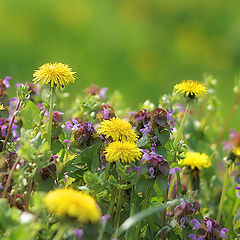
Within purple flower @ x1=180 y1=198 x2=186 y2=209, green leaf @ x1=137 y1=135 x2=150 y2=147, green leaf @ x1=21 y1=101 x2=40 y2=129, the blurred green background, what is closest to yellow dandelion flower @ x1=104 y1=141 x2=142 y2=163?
green leaf @ x1=137 y1=135 x2=150 y2=147

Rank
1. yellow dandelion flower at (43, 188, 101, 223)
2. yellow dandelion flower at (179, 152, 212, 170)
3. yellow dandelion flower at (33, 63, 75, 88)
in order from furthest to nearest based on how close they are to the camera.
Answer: yellow dandelion flower at (179, 152, 212, 170), yellow dandelion flower at (33, 63, 75, 88), yellow dandelion flower at (43, 188, 101, 223)

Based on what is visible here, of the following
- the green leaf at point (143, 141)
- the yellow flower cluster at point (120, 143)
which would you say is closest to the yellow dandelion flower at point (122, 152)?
the yellow flower cluster at point (120, 143)

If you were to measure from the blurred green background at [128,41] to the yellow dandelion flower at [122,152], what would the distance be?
2040 mm

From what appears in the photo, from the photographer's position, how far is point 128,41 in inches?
169

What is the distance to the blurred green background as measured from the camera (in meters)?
3.77

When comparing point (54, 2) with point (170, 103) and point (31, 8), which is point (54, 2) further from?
point (170, 103)

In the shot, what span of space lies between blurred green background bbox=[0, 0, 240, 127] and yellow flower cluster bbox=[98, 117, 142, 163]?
6.41 ft

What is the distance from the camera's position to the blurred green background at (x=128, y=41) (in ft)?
12.4

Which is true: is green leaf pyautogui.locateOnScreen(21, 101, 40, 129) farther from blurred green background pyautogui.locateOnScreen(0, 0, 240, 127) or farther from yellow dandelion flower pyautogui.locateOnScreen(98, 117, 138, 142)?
blurred green background pyautogui.locateOnScreen(0, 0, 240, 127)

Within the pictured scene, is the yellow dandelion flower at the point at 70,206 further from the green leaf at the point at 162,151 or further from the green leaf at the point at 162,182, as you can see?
the green leaf at the point at 162,151

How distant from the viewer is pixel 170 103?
200cm

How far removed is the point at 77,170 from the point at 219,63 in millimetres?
2992

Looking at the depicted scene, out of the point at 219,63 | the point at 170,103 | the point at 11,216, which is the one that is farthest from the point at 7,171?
the point at 219,63

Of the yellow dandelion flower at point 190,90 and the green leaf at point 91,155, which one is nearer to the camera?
the green leaf at point 91,155
